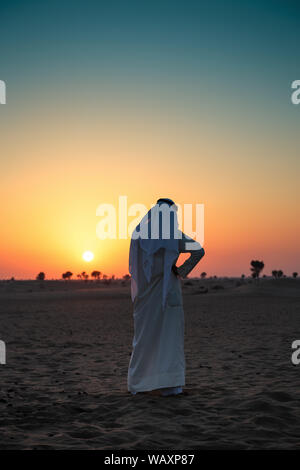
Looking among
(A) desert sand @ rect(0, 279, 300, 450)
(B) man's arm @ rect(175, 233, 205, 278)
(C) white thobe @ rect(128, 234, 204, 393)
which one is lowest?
(A) desert sand @ rect(0, 279, 300, 450)

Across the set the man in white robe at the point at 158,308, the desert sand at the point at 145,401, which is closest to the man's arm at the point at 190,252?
the man in white robe at the point at 158,308

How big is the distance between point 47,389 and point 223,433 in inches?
126

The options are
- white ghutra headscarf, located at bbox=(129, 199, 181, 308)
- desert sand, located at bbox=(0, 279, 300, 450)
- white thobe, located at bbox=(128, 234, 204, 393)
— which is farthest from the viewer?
white ghutra headscarf, located at bbox=(129, 199, 181, 308)

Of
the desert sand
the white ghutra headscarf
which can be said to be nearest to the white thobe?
the white ghutra headscarf

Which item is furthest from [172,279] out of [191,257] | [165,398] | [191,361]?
[191,361]

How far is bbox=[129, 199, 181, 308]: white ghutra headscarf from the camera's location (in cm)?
655

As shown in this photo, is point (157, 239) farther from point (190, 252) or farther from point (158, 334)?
point (158, 334)

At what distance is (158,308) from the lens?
21.6 feet

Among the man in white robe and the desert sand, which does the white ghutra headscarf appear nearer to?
the man in white robe

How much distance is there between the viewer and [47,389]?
7.01m

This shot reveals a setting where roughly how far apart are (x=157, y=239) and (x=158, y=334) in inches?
52.3

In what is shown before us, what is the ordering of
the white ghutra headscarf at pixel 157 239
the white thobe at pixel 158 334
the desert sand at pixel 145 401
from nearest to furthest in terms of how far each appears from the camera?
the desert sand at pixel 145 401 → the white thobe at pixel 158 334 → the white ghutra headscarf at pixel 157 239

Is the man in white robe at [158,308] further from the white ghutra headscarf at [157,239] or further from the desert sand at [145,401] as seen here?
the desert sand at [145,401]

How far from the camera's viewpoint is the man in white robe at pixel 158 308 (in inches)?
251
